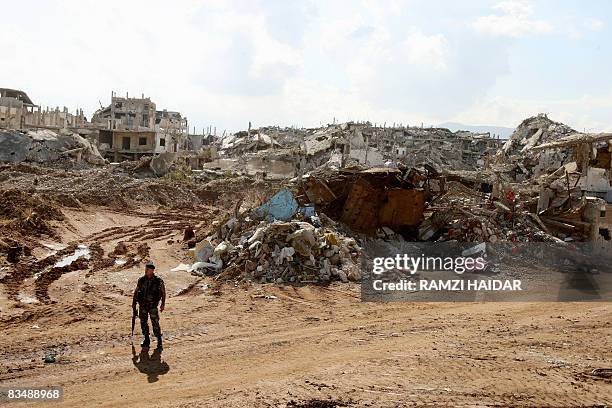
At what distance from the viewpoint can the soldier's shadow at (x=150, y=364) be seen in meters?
6.64

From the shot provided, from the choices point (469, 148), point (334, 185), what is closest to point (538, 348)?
point (334, 185)

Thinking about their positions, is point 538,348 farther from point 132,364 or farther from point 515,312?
point 132,364

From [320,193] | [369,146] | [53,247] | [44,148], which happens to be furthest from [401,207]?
[369,146]

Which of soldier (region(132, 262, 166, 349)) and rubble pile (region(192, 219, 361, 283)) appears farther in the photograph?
rubble pile (region(192, 219, 361, 283))

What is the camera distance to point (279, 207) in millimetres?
13773

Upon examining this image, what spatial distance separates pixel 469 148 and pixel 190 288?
50.8 metres

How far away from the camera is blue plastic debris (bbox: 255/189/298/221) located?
1360cm

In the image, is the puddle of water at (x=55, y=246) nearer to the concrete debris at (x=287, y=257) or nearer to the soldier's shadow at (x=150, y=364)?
the concrete debris at (x=287, y=257)

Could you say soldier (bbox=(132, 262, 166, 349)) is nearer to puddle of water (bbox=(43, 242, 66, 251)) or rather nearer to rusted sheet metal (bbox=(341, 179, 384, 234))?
rusted sheet metal (bbox=(341, 179, 384, 234))

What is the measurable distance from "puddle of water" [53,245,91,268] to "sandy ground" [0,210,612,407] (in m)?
1.81

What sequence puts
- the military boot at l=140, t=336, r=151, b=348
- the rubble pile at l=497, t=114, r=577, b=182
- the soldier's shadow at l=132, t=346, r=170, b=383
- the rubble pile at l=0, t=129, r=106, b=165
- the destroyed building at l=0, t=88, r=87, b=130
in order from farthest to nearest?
the destroyed building at l=0, t=88, r=87, b=130, the rubble pile at l=0, t=129, r=106, b=165, the rubble pile at l=497, t=114, r=577, b=182, the military boot at l=140, t=336, r=151, b=348, the soldier's shadow at l=132, t=346, r=170, b=383

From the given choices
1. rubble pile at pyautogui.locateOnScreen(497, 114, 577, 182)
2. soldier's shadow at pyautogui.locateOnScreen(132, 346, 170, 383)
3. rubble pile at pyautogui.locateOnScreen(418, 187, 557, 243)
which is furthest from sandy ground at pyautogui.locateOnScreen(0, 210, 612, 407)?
rubble pile at pyautogui.locateOnScreen(497, 114, 577, 182)

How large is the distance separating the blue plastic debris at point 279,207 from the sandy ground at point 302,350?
269 centimetres

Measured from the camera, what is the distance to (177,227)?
20688 millimetres
